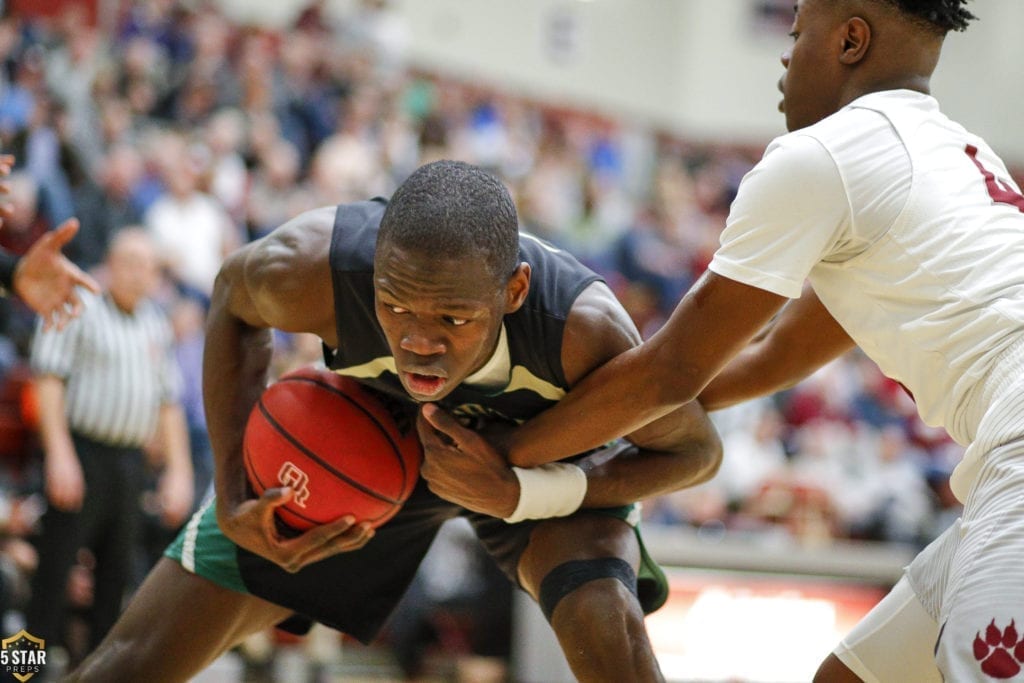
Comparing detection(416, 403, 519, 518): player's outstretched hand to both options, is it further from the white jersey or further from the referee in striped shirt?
the referee in striped shirt

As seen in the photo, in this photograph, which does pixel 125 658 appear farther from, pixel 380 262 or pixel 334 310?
pixel 380 262

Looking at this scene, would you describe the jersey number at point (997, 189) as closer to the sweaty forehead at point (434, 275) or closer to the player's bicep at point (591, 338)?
the player's bicep at point (591, 338)

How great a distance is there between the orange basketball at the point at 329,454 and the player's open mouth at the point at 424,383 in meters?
0.44

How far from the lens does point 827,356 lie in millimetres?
3332

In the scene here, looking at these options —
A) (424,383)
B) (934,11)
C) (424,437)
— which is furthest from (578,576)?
(934,11)

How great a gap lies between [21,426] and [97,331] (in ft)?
3.31

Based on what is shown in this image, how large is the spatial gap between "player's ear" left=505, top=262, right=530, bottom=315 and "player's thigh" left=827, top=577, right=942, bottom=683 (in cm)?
115

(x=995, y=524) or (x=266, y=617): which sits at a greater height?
(x=995, y=524)

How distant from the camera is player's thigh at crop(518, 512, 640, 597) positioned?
3082 mm

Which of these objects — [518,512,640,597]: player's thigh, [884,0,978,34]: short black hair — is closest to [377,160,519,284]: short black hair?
[518,512,640,597]: player's thigh

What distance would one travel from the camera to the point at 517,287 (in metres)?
2.91

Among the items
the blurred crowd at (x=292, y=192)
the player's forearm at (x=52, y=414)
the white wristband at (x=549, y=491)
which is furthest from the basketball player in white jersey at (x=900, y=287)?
the blurred crowd at (x=292, y=192)

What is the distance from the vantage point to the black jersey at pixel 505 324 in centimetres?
297

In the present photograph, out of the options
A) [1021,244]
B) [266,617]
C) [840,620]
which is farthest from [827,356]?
[840,620]
